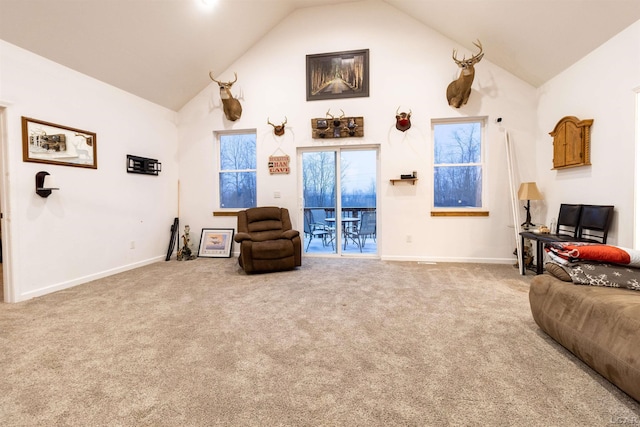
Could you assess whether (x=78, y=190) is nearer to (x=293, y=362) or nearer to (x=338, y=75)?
(x=293, y=362)

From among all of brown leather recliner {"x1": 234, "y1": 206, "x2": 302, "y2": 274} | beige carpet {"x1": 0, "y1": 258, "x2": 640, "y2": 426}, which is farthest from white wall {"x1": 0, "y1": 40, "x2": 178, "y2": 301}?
brown leather recliner {"x1": 234, "y1": 206, "x2": 302, "y2": 274}

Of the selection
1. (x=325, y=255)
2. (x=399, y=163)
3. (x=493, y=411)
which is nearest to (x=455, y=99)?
(x=399, y=163)

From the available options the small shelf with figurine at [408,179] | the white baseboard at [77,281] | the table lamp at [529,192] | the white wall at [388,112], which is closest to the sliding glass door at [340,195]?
the white wall at [388,112]

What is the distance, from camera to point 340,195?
193 inches

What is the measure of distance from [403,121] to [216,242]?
12.2 feet

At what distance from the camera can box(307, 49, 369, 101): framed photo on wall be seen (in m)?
4.64

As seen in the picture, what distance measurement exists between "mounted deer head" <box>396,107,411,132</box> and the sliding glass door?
1.68 ft

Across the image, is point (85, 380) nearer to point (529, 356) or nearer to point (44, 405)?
point (44, 405)

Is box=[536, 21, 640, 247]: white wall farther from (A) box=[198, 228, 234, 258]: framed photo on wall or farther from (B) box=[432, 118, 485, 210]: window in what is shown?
(A) box=[198, 228, 234, 258]: framed photo on wall

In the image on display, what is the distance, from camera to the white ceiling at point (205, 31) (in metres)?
2.79

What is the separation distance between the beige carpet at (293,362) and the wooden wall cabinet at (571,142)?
5.39 ft

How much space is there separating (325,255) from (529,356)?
337cm

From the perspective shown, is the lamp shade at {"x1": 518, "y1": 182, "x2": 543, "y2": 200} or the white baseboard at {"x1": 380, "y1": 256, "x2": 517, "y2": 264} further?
the white baseboard at {"x1": 380, "y1": 256, "x2": 517, "y2": 264}

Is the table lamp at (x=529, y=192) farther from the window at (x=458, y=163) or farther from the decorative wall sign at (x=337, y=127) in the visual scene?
the decorative wall sign at (x=337, y=127)
